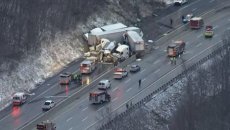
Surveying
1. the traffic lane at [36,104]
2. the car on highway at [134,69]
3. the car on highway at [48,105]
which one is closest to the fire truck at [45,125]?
the traffic lane at [36,104]

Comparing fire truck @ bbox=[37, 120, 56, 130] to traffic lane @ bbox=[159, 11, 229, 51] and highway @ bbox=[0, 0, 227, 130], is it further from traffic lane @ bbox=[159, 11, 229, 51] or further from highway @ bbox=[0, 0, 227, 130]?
traffic lane @ bbox=[159, 11, 229, 51]

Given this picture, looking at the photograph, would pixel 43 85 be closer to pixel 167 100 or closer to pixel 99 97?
pixel 99 97

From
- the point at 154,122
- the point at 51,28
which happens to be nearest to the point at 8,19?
the point at 51,28

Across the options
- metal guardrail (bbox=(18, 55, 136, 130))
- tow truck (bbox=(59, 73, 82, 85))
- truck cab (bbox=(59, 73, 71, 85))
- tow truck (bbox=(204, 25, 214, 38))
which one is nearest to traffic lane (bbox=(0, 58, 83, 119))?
truck cab (bbox=(59, 73, 71, 85))

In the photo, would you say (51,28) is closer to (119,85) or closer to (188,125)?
(119,85)

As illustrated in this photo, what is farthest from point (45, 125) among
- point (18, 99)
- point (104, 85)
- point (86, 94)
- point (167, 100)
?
point (167, 100)
